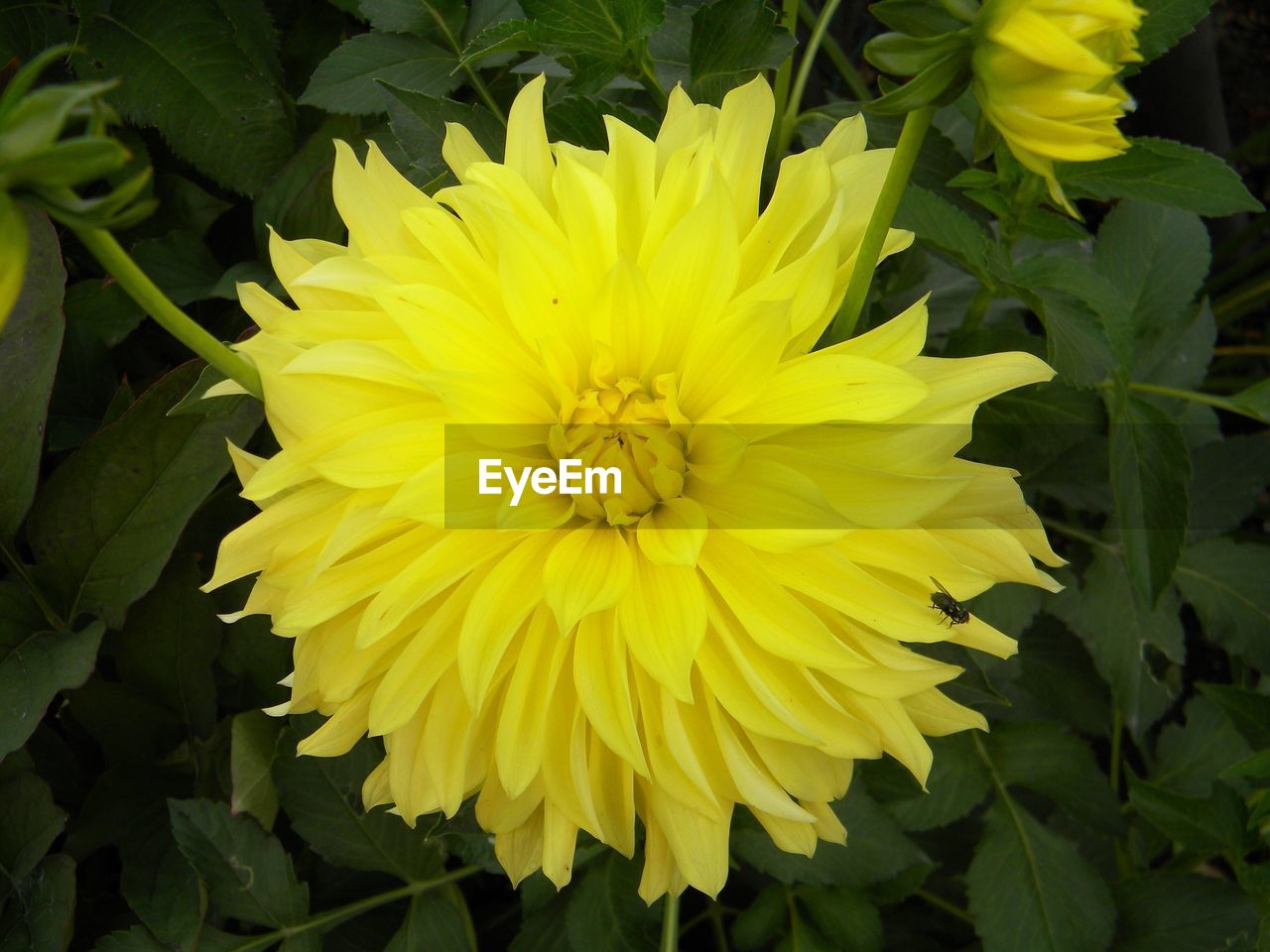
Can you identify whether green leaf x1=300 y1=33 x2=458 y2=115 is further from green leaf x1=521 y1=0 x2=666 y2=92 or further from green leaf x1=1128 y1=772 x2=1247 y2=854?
green leaf x1=1128 y1=772 x2=1247 y2=854

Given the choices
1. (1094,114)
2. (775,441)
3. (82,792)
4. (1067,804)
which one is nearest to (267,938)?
(82,792)

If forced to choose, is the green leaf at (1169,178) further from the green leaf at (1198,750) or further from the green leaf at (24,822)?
the green leaf at (24,822)

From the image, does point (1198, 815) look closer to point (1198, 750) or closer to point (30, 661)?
point (1198, 750)

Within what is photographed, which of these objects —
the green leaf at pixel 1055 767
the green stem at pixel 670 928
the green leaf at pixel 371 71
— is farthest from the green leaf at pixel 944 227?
the green stem at pixel 670 928

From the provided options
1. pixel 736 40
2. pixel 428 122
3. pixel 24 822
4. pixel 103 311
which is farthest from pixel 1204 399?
pixel 24 822

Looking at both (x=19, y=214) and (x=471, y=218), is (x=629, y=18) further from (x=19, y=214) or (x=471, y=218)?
(x=19, y=214)

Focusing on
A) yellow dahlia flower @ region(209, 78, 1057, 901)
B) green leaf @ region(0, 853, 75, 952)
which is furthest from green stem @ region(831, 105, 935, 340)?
green leaf @ region(0, 853, 75, 952)
